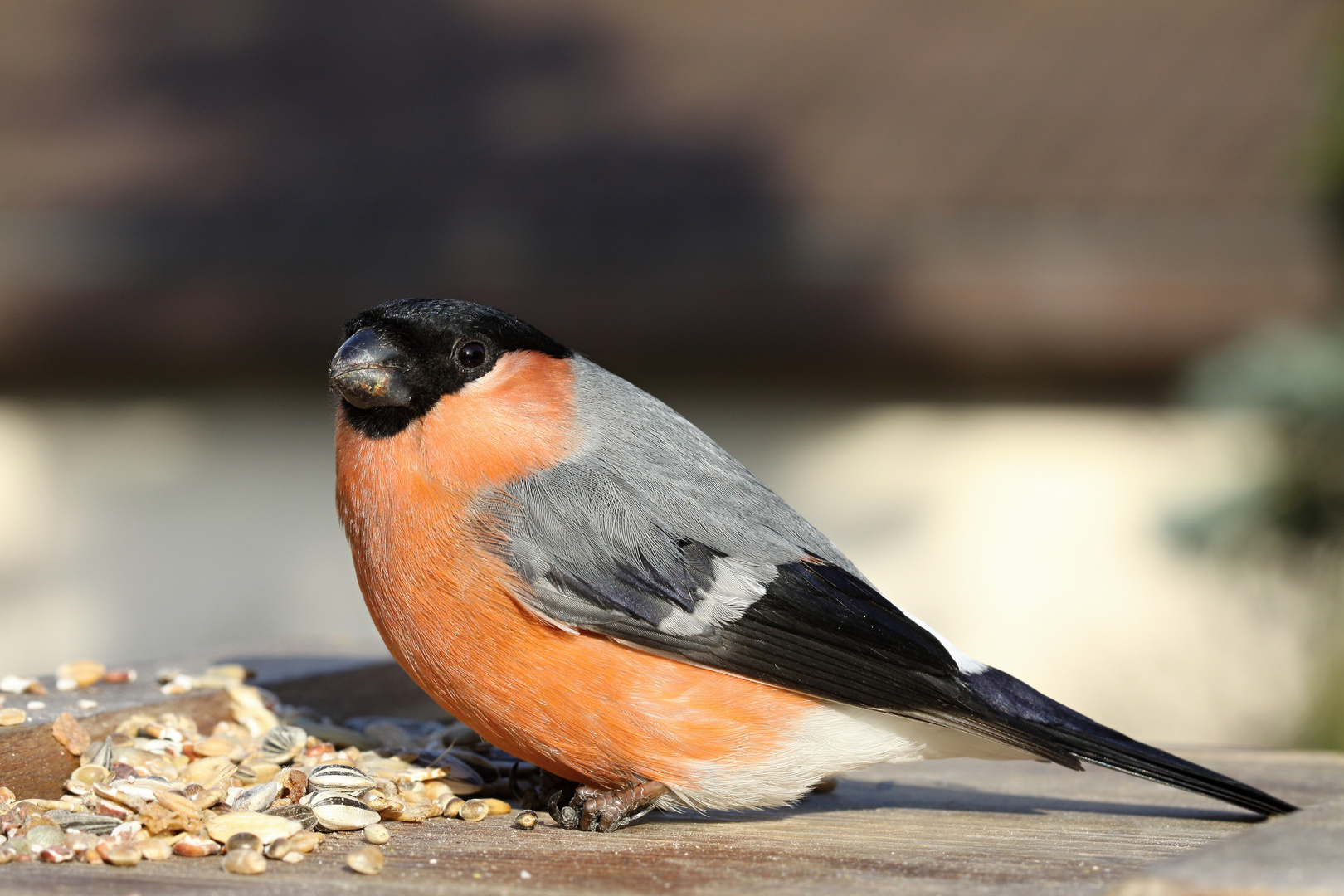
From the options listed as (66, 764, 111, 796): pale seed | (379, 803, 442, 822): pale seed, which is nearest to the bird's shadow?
(379, 803, 442, 822): pale seed

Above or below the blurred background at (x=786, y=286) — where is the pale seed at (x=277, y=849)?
below

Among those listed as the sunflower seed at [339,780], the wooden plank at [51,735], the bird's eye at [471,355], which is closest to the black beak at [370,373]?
the bird's eye at [471,355]

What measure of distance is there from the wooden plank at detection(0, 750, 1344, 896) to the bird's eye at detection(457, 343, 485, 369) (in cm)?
97

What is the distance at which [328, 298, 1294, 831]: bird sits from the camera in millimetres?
2607

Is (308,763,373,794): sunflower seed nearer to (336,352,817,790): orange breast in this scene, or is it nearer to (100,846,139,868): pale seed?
(336,352,817,790): orange breast

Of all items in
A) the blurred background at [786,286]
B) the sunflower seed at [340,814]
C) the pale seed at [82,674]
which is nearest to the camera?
the sunflower seed at [340,814]

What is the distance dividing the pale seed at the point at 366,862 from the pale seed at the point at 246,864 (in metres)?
0.15

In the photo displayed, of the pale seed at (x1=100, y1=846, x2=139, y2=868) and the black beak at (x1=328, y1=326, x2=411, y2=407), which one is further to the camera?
the black beak at (x1=328, y1=326, x2=411, y2=407)

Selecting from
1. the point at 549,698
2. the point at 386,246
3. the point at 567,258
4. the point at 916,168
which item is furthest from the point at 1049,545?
the point at 549,698

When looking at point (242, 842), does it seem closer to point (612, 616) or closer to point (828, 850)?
point (612, 616)

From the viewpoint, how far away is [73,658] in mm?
7723

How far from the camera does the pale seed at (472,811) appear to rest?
8.88ft

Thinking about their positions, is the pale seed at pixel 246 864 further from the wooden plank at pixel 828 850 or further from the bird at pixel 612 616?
the bird at pixel 612 616

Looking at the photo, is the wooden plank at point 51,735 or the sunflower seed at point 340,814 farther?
the wooden plank at point 51,735
